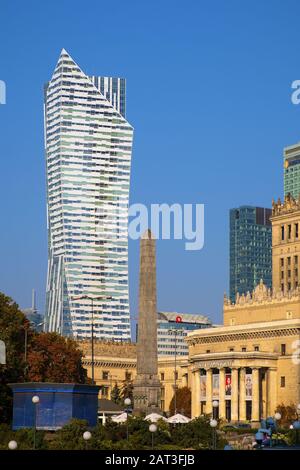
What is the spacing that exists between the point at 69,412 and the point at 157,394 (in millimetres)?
23521

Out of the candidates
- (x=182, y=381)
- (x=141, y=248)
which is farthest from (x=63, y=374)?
(x=182, y=381)

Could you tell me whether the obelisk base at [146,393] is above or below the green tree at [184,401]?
above

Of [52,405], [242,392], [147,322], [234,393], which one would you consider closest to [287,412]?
[242,392]

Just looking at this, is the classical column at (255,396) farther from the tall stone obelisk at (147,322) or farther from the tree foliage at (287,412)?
the tall stone obelisk at (147,322)

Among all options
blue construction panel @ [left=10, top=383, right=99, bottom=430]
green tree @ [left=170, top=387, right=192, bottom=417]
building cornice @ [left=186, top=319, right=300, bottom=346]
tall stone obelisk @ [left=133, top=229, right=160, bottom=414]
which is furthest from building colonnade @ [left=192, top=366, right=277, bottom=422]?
blue construction panel @ [left=10, top=383, right=99, bottom=430]

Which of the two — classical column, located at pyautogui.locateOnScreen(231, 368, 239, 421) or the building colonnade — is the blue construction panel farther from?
classical column, located at pyautogui.locateOnScreen(231, 368, 239, 421)

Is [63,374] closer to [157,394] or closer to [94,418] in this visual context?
[157,394]

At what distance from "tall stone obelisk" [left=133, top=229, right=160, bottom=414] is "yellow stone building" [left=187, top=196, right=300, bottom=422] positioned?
4555cm

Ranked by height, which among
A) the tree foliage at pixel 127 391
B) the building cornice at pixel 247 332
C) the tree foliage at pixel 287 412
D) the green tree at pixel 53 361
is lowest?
the tree foliage at pixel 287 412

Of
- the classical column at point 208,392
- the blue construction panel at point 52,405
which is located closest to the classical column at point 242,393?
the classical column at point 208,392

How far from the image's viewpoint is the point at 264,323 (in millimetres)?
151750

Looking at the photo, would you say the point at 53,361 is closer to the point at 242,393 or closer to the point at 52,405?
the point at 242,393

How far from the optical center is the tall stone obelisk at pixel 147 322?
95.1m

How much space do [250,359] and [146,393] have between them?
4899 cm
